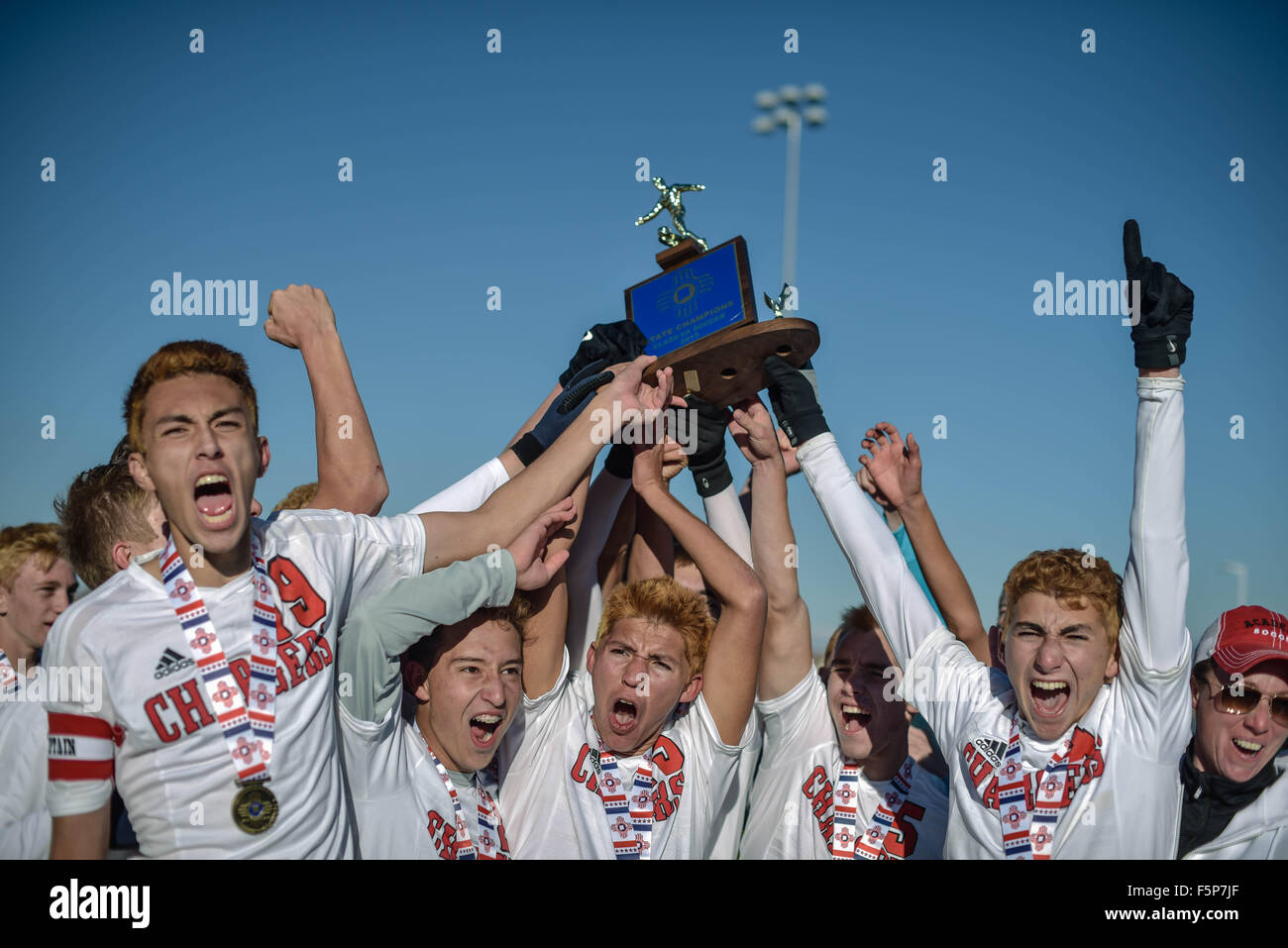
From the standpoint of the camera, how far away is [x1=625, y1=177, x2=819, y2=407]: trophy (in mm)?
3854

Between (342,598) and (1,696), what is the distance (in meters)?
1.97

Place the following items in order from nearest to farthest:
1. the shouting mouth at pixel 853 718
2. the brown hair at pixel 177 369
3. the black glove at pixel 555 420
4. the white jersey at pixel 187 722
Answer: the white jersey at pixel 187 722
the brown hair at pixel 177 369
the shouting mouth at pixel 853 718
the black glove at pixel 555 420

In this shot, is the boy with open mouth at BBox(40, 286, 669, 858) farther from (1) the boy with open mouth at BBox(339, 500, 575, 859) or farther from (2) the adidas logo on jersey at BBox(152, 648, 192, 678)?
(1) the boy with open mouth at BBox(339, 500, 575, 859)

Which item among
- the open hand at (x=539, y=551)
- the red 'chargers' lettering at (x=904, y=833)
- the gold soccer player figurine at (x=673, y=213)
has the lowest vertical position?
the red 'chargers' lettering at (x=904, y=833)

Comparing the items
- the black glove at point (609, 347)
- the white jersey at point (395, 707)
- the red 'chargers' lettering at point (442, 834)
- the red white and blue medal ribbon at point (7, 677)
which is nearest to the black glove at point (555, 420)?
the black glove at point (609, 347)

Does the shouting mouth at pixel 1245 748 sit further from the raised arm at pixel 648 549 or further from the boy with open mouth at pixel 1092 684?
the raised arm at pixel 648 549

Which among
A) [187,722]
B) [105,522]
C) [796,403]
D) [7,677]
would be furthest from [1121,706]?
[7,677]

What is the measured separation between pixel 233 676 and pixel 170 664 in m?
0.17

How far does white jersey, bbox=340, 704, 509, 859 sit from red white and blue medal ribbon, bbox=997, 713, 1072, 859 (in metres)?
1.86

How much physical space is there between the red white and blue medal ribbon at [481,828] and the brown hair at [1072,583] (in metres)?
2.05

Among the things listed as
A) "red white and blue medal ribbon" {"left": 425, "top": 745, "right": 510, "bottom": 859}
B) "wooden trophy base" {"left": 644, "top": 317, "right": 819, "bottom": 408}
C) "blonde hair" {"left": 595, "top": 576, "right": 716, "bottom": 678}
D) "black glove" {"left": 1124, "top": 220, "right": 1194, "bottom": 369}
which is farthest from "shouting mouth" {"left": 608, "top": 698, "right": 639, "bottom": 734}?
"black glove" {"left": 1124, "top": 220, "right": 1194, "bottom": 369}

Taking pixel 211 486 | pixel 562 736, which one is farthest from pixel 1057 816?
pixel 211 486

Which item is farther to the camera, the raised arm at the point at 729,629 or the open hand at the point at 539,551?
the raised arm at the point at 729,629

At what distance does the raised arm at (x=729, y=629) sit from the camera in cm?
373
